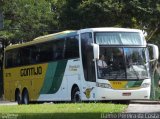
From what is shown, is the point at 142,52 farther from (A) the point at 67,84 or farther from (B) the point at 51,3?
(B) the point at 51,3

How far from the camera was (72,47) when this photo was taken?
81.4 ft

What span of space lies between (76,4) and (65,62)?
10752mm

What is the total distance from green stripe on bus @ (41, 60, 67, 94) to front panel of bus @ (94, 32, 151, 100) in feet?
9.31

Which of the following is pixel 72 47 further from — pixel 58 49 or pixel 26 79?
pixel 26 79

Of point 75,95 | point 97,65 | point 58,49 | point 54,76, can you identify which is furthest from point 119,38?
point 54,76

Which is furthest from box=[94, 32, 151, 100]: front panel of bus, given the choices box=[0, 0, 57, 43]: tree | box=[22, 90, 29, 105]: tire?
box=[0, 0, 57, 43]: tree

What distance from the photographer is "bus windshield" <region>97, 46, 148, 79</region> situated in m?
23.2

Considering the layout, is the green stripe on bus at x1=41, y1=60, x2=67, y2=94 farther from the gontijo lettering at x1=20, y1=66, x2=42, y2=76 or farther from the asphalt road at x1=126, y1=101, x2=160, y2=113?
the asphalt road at x1=126, y1=101, x2=160, y2=113

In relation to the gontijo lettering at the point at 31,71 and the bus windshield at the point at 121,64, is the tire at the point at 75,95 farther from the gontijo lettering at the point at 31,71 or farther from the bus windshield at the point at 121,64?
the gontijo lettering at the point at 31,71

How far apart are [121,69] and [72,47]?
288 centimetres

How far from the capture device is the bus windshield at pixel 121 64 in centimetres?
2316

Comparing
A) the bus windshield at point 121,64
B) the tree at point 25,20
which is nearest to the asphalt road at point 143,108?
the bus windshield at point 121,64

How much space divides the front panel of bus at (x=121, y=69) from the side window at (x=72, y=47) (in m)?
1.33

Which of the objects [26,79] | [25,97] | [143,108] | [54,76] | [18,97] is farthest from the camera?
[18,97]
